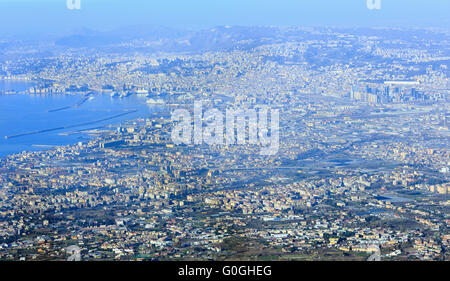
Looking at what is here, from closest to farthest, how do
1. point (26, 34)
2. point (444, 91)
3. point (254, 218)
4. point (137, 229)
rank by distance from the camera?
point (137, 229) < point (254, 218) < point (444, 91) < point (26, 34)

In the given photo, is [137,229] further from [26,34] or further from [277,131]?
[26,34]

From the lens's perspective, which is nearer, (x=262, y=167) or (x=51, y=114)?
(x=262, y=167)

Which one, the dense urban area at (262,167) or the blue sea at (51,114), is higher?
the dense urban area at (262,167)

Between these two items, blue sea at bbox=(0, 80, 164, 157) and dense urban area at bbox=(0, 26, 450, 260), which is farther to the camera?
blue sea at bbox=(0, 80, 164, 157)

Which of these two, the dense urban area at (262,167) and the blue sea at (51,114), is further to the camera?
the blue sea at (51,114)

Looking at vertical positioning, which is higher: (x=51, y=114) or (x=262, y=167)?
(x=262, y=167)

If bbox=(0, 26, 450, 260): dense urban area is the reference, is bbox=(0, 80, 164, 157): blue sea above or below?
below
